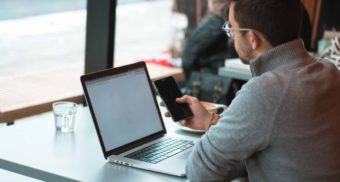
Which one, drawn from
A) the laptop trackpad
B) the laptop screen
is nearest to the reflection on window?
the laptop screen

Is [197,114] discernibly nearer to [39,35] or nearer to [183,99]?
[183,99]

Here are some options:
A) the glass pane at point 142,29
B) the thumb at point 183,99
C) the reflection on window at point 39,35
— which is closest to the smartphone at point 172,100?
the thumb at point 183,99

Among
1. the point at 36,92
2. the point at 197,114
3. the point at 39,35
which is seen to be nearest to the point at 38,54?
the point at 39,35

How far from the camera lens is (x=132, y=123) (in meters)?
2.18

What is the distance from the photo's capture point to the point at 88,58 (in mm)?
3436

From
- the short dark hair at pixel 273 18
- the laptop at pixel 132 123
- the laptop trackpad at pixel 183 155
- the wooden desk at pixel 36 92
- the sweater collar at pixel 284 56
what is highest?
the short dark hair at pixel 273 18

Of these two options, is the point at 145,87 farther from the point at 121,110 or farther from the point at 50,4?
the point at 50,4

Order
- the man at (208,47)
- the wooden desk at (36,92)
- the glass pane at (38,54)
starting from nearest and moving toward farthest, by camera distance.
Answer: the wooden desk at (36,92), the glass pane at (38,54), the man at (208,47)

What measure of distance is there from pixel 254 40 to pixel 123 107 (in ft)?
1.84

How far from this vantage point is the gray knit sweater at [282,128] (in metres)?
1.72

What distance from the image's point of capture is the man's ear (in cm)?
186

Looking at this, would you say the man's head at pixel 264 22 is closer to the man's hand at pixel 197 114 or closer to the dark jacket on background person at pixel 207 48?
the man's hand at pixel 197 114

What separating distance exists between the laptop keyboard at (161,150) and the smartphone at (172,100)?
0.11 metres

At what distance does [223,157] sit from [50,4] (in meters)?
2.19
